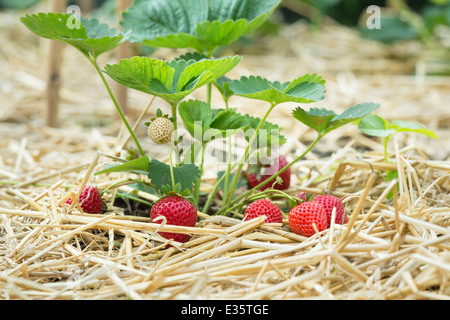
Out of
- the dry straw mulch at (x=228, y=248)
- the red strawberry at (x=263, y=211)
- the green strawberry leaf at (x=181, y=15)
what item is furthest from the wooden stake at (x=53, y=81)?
the red strawberry at (x=263, y=211)

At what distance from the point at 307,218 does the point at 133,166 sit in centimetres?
32

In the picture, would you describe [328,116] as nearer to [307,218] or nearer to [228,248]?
[307,218]

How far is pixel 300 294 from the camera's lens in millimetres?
703

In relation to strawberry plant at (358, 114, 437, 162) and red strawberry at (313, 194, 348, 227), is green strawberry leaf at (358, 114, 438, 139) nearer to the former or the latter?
strawberry plant at (358, 114, 437, 162)

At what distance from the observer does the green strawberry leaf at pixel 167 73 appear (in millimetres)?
801

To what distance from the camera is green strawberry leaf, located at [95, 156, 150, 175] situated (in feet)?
2.72

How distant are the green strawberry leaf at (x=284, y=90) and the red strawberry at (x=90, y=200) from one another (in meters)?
0.35

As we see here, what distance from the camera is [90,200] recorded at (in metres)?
0.95

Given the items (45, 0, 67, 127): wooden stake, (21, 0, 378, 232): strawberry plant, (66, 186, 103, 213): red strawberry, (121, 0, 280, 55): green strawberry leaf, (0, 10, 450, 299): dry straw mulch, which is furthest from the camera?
(45, 0, 67, 127): wooden stake

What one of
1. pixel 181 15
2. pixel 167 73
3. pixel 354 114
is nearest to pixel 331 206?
pixel 354 114

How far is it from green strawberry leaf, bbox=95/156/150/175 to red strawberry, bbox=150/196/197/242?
2.7 inches

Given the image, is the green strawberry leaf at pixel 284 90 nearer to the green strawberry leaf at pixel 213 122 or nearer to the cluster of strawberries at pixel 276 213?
the green strawberry leaf at pixel 213 122

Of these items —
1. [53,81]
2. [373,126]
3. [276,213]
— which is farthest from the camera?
[53,81]

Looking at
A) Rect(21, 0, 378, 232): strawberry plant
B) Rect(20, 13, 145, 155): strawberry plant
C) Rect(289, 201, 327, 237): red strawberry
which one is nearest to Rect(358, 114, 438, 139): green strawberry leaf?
Rect(21, 0, 378, 232): strawberry plant
